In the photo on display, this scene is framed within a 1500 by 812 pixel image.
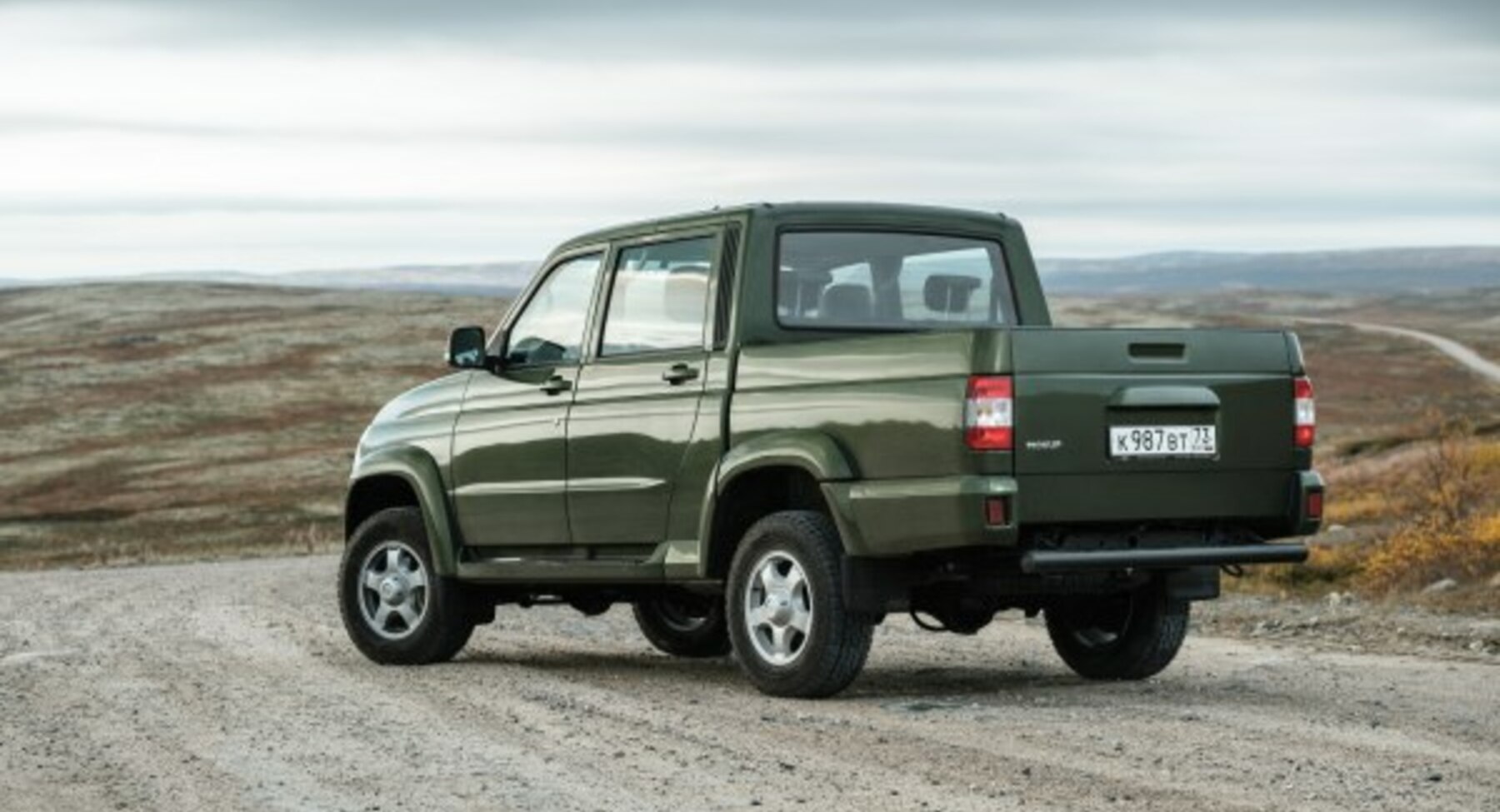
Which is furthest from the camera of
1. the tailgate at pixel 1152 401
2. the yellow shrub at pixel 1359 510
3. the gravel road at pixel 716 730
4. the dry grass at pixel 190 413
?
the dry grass at pixel 190 413

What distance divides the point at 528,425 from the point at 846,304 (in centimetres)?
194

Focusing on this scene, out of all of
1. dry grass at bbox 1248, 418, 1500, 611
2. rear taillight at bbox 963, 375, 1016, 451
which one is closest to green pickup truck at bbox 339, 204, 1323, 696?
rear taillight at bbox 963, 375, 1016, 451

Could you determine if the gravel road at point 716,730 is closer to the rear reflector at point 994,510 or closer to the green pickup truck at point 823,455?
the green pickup truck at point 823,455

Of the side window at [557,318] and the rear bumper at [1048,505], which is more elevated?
the side window at [557,318]

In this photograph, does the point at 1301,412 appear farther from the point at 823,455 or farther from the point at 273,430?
the point at 273,430

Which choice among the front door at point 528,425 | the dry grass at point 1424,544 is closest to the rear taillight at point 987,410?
the front door at point 528,425

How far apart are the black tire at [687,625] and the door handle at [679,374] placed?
91.0 inches

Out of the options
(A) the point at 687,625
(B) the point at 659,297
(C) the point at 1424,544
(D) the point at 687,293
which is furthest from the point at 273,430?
(D) the point at 687,293

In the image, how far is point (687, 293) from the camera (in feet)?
39.4

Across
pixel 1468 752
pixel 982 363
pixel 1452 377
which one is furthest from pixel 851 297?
pixel 1452 377

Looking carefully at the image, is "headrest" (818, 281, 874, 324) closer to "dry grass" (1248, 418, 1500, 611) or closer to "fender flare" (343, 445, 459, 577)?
"fender flare" (343, 445, 459, 577)

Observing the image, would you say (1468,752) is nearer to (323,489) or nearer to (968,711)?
(968,711)

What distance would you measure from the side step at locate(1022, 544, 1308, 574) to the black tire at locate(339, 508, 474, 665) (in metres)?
4.12

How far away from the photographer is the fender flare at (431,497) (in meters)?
13.3
